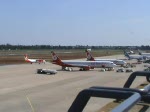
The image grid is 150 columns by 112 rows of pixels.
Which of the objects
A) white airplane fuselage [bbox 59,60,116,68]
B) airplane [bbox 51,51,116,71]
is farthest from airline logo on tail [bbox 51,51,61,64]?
white airplane fuselage [bbox 59,60,116,68]

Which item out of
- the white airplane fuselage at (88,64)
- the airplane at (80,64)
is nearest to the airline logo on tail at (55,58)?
the airplane at (80,64)

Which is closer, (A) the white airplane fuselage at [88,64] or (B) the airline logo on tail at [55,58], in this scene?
(A) the white airplane fuselage at [88,64]

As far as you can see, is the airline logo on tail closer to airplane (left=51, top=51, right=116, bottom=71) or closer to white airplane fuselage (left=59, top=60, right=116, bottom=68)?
airplane (left=51, top=51, right=116, bottom=71)

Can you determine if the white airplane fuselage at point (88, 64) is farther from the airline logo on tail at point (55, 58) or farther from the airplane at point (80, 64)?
the airline logo on tail at point (55, 58)

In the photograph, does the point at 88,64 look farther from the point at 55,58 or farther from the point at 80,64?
the point at 55,58

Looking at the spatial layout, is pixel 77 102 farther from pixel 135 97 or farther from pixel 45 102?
pixel 45 102

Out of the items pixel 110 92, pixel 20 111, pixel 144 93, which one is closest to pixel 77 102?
pixel 110 92

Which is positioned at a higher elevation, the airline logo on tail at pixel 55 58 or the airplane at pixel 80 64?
the airline logo on tail at pixel 55 58

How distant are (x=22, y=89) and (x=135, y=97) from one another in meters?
50.9

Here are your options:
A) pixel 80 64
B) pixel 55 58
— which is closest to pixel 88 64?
pixel 80 64

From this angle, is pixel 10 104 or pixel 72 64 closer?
pixel 10 104

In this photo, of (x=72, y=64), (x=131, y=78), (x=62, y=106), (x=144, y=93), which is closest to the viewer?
(x=144, y=93)

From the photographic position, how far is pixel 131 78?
25.3 ft

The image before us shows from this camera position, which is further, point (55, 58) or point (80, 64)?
point (55, 58)
